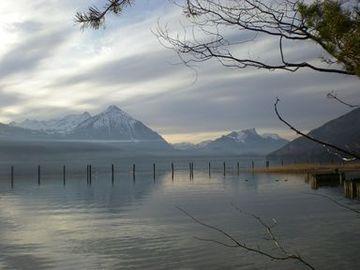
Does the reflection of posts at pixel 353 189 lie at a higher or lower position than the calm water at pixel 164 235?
higher

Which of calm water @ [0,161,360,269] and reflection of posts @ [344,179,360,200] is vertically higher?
reflection of posts @ [344,179,360,200]

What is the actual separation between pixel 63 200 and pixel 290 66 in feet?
152

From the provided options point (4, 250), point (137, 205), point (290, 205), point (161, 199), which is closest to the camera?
point (4, 250)

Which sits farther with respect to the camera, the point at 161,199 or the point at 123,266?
the point at 161,199

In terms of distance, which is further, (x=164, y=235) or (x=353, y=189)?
(x=353, y=189)

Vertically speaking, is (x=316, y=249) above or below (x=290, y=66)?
below

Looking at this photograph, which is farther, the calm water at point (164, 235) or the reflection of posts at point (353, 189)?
the reflection of posts at point (353, 189)

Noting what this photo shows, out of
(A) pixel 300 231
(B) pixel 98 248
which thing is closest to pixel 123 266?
(B) pixel 98 248

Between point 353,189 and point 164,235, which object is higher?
point 353,189

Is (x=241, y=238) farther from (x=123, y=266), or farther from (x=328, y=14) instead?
(x=328, y=14)

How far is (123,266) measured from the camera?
17.1 meters

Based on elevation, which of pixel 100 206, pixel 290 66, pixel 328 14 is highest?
pixel 328 14

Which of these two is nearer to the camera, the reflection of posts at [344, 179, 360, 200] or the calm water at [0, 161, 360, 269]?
the calm water at [0, 161, 360, 269]

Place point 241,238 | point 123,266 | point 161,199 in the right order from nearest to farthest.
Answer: point 123,266 < point 241,238 < point 161,199
